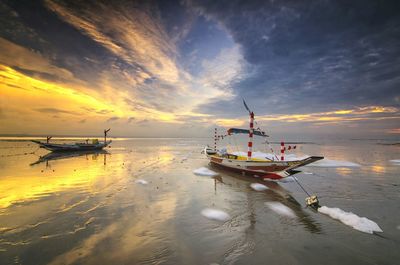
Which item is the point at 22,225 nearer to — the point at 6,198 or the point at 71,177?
the point at 6,198

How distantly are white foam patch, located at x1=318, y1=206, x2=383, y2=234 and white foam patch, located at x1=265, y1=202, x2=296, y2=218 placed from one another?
1726mm

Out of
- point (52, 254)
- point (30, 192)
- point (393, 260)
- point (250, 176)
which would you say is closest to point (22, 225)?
point (52, 254)

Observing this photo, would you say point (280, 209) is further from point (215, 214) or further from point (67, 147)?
point (67, 147)

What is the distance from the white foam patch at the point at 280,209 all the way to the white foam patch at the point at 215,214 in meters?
2.93

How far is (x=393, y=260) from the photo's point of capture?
6.45m

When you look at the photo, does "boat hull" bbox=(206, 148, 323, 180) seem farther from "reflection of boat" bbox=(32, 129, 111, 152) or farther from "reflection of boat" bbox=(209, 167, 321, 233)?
"reflection of boat" bbox=(32, 129, 111, 152)

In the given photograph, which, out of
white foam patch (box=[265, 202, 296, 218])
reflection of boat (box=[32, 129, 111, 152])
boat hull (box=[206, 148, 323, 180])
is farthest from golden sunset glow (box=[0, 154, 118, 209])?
reflection of boat (box=[32, 129, 111, 152])

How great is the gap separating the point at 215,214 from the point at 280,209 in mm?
3827

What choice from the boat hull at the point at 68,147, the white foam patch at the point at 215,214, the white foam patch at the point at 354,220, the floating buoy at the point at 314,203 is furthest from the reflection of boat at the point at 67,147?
the white foam patch at the point at 354,220

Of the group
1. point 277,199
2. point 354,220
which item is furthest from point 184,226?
point 354,220

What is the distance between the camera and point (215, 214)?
10531 mm

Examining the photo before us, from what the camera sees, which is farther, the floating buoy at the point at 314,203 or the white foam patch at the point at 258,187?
the white foam patch at the point at 258,187

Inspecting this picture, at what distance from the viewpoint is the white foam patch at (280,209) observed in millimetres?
10650

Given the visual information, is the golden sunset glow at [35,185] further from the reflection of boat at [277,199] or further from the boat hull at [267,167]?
the boat hull at [267,167]
